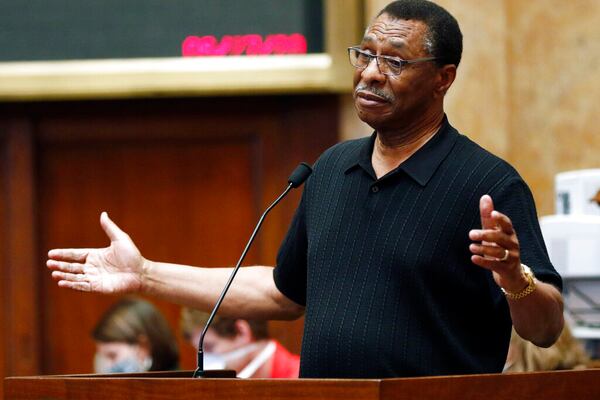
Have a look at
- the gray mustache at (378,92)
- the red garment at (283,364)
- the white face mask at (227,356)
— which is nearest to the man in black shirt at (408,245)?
the gray mustache at (378,92)

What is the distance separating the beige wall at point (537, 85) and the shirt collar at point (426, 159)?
1926 mm

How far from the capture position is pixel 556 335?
6.88ft

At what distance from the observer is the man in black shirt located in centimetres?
214

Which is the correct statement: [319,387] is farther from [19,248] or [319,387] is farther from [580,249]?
[19,248]

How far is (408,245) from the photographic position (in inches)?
85.8

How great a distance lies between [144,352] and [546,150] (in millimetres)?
1605

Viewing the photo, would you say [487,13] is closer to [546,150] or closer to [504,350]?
[546,150]

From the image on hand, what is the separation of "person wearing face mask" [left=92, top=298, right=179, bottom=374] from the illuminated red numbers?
2.96ft

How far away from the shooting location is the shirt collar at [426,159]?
2248 millimetres

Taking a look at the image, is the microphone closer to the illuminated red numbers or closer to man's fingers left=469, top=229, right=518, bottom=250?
man's fingers left=469, top=229, right=518, bottom=250

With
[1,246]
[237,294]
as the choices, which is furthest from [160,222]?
[237,294]

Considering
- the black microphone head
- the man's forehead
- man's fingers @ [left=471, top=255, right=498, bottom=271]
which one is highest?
the man's forehead

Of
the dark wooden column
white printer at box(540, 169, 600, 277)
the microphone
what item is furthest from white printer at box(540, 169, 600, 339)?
the dark wooden column

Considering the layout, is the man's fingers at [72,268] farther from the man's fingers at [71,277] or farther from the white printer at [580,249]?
the white printer at [580,249]
